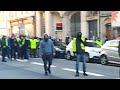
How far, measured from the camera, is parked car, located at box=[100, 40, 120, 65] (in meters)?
15.0

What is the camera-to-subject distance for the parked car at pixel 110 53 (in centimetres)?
1497

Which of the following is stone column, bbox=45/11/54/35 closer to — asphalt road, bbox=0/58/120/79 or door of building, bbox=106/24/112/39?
door of building, bbox=106/24/112/39

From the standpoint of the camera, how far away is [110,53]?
15336mm

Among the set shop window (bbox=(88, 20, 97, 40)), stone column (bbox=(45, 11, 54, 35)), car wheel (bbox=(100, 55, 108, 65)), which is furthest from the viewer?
stone column (bbox=(45, 11, 54, 35))

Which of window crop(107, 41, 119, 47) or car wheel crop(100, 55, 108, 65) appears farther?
car wheel crop(100, 55, 108, 65)

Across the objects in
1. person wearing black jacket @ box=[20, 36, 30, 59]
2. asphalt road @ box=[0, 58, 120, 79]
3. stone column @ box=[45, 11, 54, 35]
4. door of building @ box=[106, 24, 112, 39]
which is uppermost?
stone column @ box=[45, 11, 54, 35]

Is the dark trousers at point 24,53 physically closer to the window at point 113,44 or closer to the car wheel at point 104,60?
the car wheel at point 104,60

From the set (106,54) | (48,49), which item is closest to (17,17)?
(106,54)

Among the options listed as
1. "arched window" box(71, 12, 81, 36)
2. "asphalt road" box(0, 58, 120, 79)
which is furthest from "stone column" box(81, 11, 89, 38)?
"asphalt road" box(0, 58, 120, 79)
